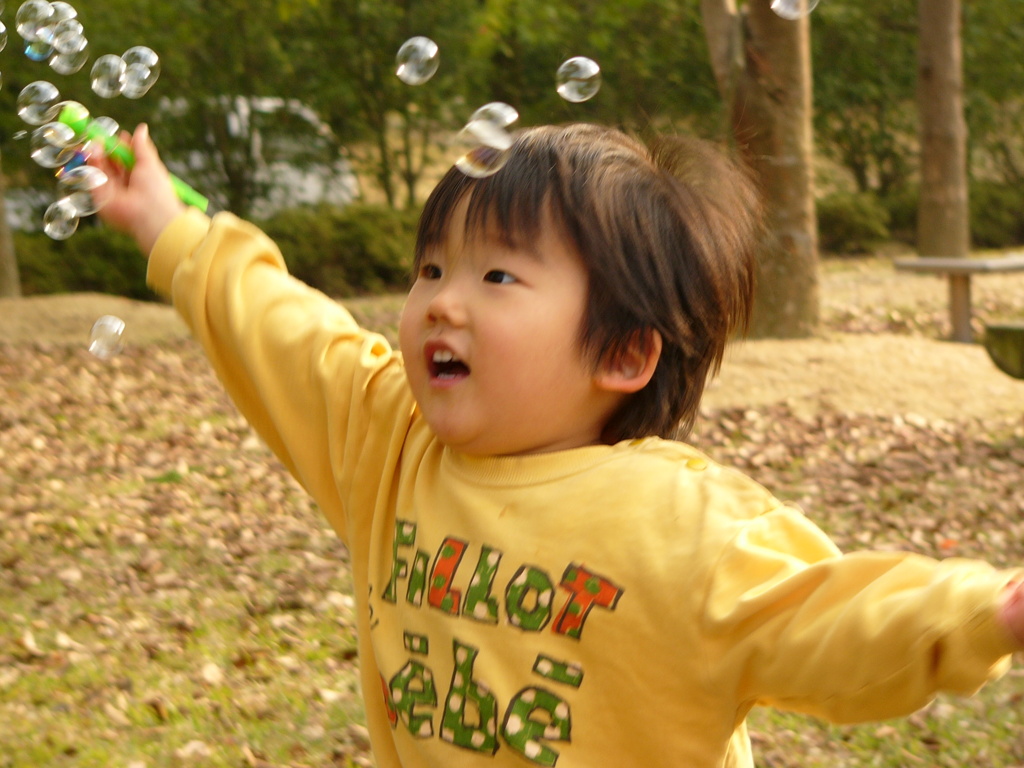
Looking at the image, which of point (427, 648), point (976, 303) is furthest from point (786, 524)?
point (976, 303)

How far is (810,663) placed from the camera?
1.60 m

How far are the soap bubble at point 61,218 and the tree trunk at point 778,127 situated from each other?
5.93 metres

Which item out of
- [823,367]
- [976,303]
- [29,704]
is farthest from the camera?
[976,303]

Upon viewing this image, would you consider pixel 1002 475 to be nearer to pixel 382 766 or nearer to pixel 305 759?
pixel 305 759

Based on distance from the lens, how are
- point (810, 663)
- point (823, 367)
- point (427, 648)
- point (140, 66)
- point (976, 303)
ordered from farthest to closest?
point (976, 303)
point (823, 367)
point (140, 66)
point (427, 648)
point (810, 663)

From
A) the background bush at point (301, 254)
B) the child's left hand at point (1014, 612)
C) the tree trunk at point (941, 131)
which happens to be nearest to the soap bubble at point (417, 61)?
the child's left hand at point (1014, 612)

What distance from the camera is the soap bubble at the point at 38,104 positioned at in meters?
3.09

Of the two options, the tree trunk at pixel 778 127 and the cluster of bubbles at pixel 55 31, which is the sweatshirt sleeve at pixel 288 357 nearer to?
the cluster of bubbles at pixel 55 31

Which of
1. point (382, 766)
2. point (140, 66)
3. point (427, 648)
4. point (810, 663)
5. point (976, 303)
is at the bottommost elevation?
point (976, 303)

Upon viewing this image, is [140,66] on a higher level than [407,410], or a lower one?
higher

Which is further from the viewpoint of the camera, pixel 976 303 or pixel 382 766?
pixel 976 303

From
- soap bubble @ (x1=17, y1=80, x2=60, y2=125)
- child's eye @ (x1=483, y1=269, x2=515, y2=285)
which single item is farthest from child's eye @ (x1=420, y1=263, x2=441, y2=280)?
soap bubble @ (x1=17, y1=80, x2=60, y2=125)

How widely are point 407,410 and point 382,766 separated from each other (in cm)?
67

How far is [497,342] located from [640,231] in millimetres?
330
